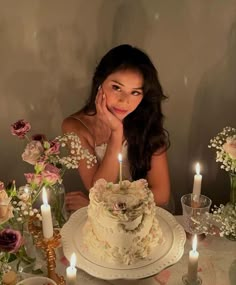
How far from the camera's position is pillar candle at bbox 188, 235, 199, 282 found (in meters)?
1.18

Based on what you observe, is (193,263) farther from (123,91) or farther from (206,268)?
(123,91)

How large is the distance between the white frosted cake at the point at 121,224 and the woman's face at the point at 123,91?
0.46m

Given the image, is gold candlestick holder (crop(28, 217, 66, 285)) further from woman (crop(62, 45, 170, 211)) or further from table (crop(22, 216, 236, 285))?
woman (crop(62, 45, 170, 211))

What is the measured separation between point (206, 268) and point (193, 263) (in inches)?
5.0

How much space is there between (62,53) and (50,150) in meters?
0.69

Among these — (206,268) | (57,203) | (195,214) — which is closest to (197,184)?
(195,214)

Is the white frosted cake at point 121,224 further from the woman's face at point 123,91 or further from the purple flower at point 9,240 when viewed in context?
the woman's face at point 123,91

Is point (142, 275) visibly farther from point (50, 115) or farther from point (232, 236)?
point (50, 115)

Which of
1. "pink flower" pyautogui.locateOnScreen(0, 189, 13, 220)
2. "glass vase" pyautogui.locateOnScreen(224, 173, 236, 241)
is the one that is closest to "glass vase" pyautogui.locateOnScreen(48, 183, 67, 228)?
"pink flower" pyautogui.locateOnScreen(0, 189, 13, 220)

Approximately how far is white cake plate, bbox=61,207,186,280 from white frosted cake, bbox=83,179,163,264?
20mm

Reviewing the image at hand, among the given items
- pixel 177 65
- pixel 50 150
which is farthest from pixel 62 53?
pixel 50 150

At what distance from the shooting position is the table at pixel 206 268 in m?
1.26

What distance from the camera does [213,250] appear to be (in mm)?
1373

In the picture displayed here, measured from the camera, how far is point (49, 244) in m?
1.14
